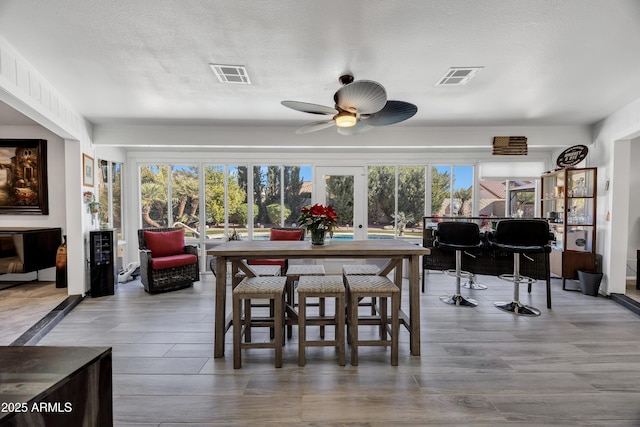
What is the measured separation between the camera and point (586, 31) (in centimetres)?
226

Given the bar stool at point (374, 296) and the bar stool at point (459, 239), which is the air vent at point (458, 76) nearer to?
the bar stool at point (459, 239)

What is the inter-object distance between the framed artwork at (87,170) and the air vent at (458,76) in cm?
468

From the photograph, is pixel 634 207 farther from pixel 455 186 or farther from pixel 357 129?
pixel 357 129

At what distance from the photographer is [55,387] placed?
81cm

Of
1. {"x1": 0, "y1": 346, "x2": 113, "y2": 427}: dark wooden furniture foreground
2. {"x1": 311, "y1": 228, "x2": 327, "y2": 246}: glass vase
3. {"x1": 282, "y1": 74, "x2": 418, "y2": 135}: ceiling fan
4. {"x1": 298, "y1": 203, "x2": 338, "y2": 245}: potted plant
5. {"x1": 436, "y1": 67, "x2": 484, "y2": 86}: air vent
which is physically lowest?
{"x1": 0, "y1": 346, "x2": 113, "y2": 427}: dark wooden furniture foreground

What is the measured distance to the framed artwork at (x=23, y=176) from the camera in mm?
4820

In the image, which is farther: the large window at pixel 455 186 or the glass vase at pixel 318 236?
the large window at pixel 455 186

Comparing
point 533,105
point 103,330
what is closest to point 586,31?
point 533,105

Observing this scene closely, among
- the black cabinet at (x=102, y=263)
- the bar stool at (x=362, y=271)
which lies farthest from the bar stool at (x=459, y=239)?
the black cabinet at (x=102, y=263)

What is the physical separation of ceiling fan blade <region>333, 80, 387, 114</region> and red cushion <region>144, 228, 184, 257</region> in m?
3.79

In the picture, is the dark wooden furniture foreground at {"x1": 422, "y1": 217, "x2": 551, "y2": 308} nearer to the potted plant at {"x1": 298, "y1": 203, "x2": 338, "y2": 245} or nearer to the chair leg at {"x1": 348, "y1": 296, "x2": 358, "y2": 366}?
the potted plant at {"x1": 298, "y1": 203, "x2": 338, "y2": 245}

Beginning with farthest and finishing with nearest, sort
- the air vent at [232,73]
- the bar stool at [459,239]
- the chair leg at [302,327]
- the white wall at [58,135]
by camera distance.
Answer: the bar stool at [459,239], the air vent at [232,73], the white wall at [58,135], the chair leg at [302,327]

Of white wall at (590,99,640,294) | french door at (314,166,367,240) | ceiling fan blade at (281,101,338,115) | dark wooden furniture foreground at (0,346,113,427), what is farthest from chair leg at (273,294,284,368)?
white wall at (590,99,640,294)

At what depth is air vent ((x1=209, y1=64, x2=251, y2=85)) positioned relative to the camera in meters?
2.85
